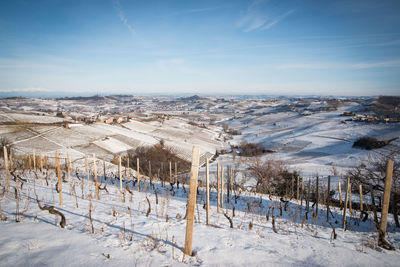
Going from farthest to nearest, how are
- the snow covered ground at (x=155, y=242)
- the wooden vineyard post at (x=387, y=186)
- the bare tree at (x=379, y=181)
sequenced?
1. the bare tree at (x=379, y=181)
2. the wooden vineyard post at (x=387, y=186)
3. the snow covered ground at (x=155, y=242)

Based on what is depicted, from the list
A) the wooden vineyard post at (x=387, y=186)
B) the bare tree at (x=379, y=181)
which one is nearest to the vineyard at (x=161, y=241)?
the wooden vineyard post at (x=387, y=186)

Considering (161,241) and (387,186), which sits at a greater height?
(387,186)

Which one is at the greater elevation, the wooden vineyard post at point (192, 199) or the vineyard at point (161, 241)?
the wooden vineyard post at point (192, 199)

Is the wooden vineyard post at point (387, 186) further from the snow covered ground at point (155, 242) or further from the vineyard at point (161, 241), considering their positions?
the snow covered ground at point (155, 242)

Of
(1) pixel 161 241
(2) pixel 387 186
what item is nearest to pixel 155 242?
(1) pixel 161 241

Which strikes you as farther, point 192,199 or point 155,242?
point 155,242

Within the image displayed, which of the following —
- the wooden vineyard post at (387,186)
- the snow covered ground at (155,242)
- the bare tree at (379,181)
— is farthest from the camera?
the bare tree at (379,181)

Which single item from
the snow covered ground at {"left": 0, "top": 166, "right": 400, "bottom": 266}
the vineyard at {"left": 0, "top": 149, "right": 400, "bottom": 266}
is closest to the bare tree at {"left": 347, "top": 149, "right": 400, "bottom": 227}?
the snow covered ground at {"left": 0, "top": 166, "right": 400, "bottom": 266}

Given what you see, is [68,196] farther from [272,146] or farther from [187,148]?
[272,146]

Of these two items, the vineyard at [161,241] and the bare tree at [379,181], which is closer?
the vineyard at [161,241]

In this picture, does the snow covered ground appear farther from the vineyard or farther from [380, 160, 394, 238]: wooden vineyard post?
[380, 160, 394, 238]: wooden vineyard post

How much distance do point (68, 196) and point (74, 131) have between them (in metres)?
38.8

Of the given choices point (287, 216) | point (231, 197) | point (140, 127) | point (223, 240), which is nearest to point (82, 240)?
point (223, 240)

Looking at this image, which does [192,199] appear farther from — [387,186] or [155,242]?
[387,186]
